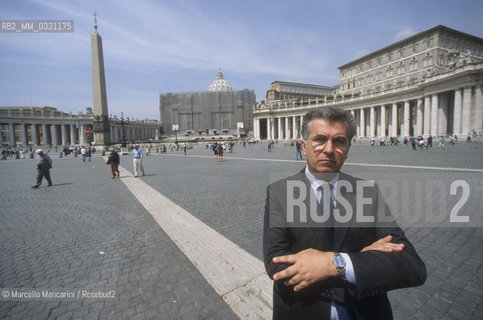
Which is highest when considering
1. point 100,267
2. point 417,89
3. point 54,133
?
point 417,89

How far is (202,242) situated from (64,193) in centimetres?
695

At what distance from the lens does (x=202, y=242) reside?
385 centimetres

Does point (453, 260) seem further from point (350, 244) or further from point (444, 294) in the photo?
point (350, 244)

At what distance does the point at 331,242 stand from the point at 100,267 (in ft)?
10.9

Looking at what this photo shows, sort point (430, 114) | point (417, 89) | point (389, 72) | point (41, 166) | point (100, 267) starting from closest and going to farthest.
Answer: point (100, 267)
point (41, 166)
point (430, 114)
point (417, 89)
point (389, 72)

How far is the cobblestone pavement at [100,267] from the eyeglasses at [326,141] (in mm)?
1958

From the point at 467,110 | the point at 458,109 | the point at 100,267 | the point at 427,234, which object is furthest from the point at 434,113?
the point at 100,267

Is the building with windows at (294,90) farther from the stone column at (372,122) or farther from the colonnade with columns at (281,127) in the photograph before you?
the stone column at (372,122)

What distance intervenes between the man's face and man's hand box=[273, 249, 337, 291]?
0.53 meters

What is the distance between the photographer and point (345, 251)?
4.46 feet

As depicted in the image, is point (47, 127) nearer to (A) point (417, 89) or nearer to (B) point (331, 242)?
(B) point (331, 242)

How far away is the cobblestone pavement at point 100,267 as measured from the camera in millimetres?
2439

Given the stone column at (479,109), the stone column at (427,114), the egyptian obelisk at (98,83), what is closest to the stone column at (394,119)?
the stone column at (427,114)

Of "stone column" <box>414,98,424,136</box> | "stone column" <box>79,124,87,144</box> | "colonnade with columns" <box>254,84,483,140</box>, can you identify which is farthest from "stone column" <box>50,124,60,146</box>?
"stone column" <box>414,98,424,136</box>
